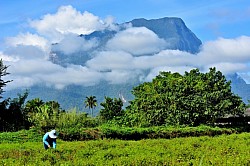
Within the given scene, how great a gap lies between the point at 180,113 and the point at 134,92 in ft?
38.7

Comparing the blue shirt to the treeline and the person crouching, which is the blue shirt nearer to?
the person crouching

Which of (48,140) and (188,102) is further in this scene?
(188,102)

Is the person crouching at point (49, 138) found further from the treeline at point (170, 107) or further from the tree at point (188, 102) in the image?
the tree at point (188, 102)

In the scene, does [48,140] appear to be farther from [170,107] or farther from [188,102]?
[188,102]

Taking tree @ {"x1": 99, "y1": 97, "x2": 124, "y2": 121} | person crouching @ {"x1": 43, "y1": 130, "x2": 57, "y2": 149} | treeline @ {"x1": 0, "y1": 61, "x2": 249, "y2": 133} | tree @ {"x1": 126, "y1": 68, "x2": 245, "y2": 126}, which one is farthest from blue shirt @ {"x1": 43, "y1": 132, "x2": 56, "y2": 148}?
tree @ {"x1": 99, "y1": 97, "x2": 124, "y2": 121}

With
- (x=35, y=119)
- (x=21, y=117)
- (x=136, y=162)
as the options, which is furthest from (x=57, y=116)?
(x=136, y=162)

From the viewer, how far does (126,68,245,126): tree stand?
148ft

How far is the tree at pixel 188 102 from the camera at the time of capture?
45.0 meters

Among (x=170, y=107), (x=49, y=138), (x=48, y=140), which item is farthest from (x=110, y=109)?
(x=48, y=140)

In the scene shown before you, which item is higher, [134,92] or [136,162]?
[134,92]

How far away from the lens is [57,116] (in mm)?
42344

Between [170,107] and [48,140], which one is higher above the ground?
[170,107]

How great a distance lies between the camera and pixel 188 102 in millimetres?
44906

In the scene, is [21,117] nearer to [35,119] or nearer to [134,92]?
[35,119]
